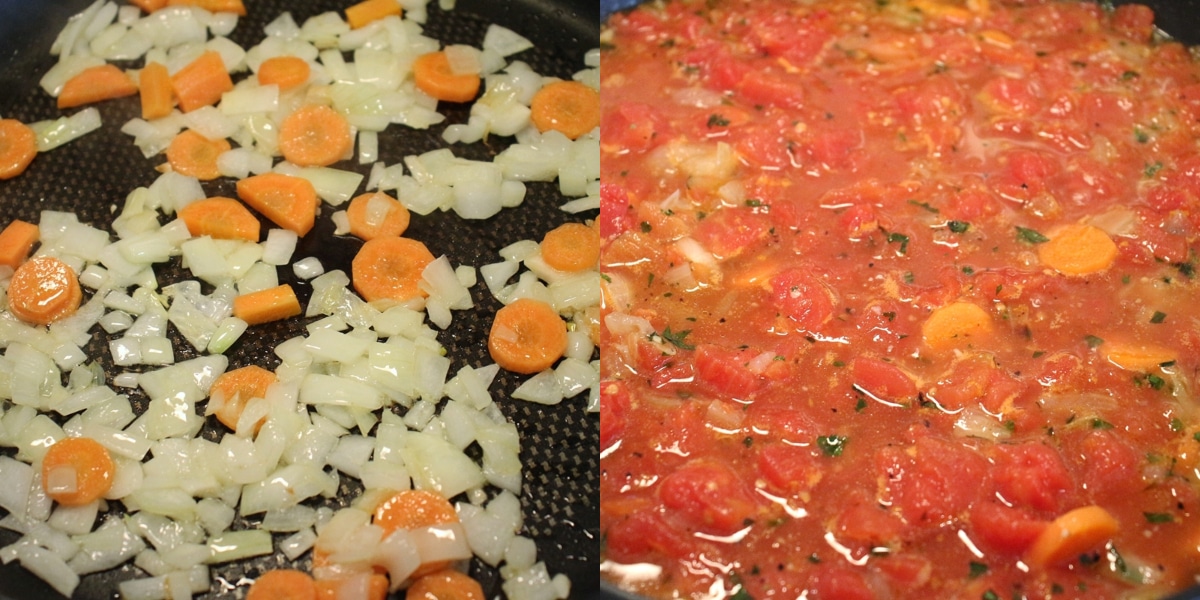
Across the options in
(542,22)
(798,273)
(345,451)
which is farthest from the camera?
(542,22)

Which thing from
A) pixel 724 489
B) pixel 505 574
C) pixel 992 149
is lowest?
pixel 505 574

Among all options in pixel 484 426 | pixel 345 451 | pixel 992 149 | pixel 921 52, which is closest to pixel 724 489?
pixel 484 426

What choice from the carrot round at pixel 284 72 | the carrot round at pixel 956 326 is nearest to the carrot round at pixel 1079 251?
the carrot round at pixel 956 326

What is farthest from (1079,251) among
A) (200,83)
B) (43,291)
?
(43,291)

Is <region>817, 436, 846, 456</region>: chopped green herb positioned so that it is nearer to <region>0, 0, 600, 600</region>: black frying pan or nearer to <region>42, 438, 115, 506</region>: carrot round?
<region>0, 0, 600, 600</region>: black frying pan

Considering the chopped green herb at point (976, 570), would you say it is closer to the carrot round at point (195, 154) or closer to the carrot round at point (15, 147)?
the carrot round at point (195, 154)

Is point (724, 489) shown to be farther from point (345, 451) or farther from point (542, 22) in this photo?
point (542, 22)
